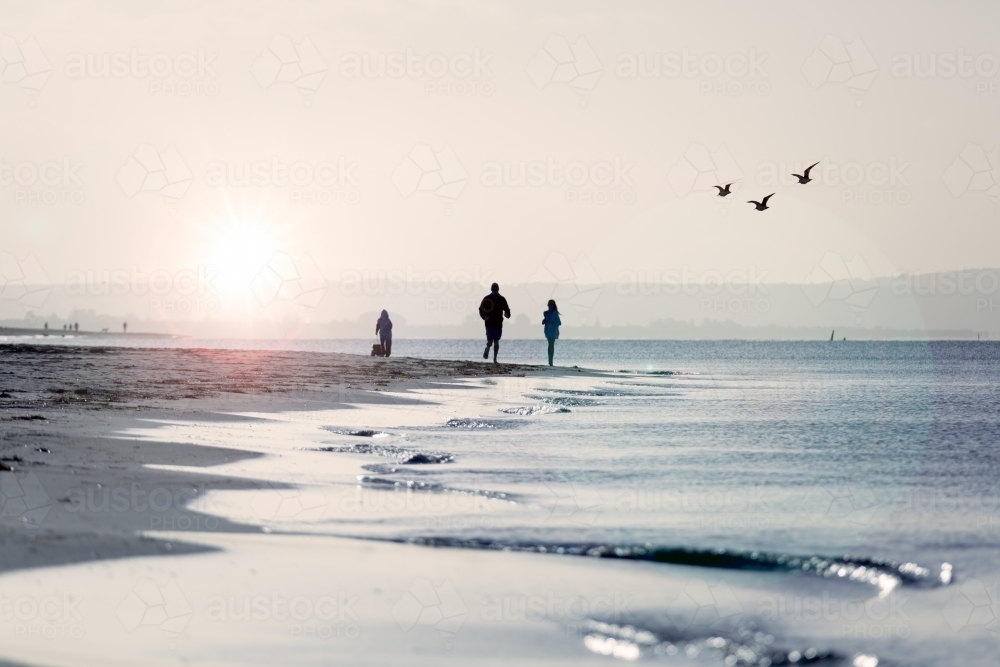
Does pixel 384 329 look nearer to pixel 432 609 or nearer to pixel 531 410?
pixel 531 410

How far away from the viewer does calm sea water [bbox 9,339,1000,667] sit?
5.70 meters

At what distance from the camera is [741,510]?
914cm

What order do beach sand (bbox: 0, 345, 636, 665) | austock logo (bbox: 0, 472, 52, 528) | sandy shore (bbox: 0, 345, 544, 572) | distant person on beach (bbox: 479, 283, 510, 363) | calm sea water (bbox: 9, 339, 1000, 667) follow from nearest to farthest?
beach sand (bbox: 0, 345, 636, 665) → calm sea water (bbox: 9, 339, 1000, 667) → sandy shore (bbox: 0, 345, 544, 572) → austock logo (bbox: 0, 472, 52, 528) → distant person on beach (bbox: 479, 283, 510, 363)

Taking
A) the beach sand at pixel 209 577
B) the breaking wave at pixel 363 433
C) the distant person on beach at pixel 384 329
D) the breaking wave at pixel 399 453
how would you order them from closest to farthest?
the beach sand at pixel 209 577, the breaking wave at pixel 399 453, the breaking wave at pixel 363 433, the distant person on beach at pixel 384 329

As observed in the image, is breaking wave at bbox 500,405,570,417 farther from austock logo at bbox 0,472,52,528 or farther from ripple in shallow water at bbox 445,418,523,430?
austock logo at bbox 0,472,52,528

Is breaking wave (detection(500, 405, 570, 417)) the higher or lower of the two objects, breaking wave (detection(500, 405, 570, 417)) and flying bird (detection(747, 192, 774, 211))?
the lower

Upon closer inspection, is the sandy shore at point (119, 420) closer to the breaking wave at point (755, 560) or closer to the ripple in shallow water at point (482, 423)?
the breaking wave at point (755, 560)

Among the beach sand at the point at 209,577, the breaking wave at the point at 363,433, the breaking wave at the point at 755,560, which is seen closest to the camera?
the beach sand at the point at 209,577

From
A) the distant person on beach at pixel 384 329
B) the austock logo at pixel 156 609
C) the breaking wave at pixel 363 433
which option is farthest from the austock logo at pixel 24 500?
the distant person on beach at pixel 384 329

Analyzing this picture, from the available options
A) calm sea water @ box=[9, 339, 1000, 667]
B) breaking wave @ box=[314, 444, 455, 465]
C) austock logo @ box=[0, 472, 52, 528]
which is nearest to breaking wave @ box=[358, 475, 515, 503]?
calm sea water @ box=[9, 339, 1000, 667]

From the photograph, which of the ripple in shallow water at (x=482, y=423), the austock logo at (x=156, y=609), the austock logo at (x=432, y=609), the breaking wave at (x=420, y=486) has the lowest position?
the austock logo at (x=156, y=609)

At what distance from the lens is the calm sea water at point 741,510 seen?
18.7 ft

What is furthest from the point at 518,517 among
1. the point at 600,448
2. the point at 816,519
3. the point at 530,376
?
the point at 530,376

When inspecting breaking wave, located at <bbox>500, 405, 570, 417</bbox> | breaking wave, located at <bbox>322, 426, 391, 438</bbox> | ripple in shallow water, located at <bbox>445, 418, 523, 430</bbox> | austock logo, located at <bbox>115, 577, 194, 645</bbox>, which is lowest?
austock logo, located at <bbox>115, 577, 194, 645</bbox>
